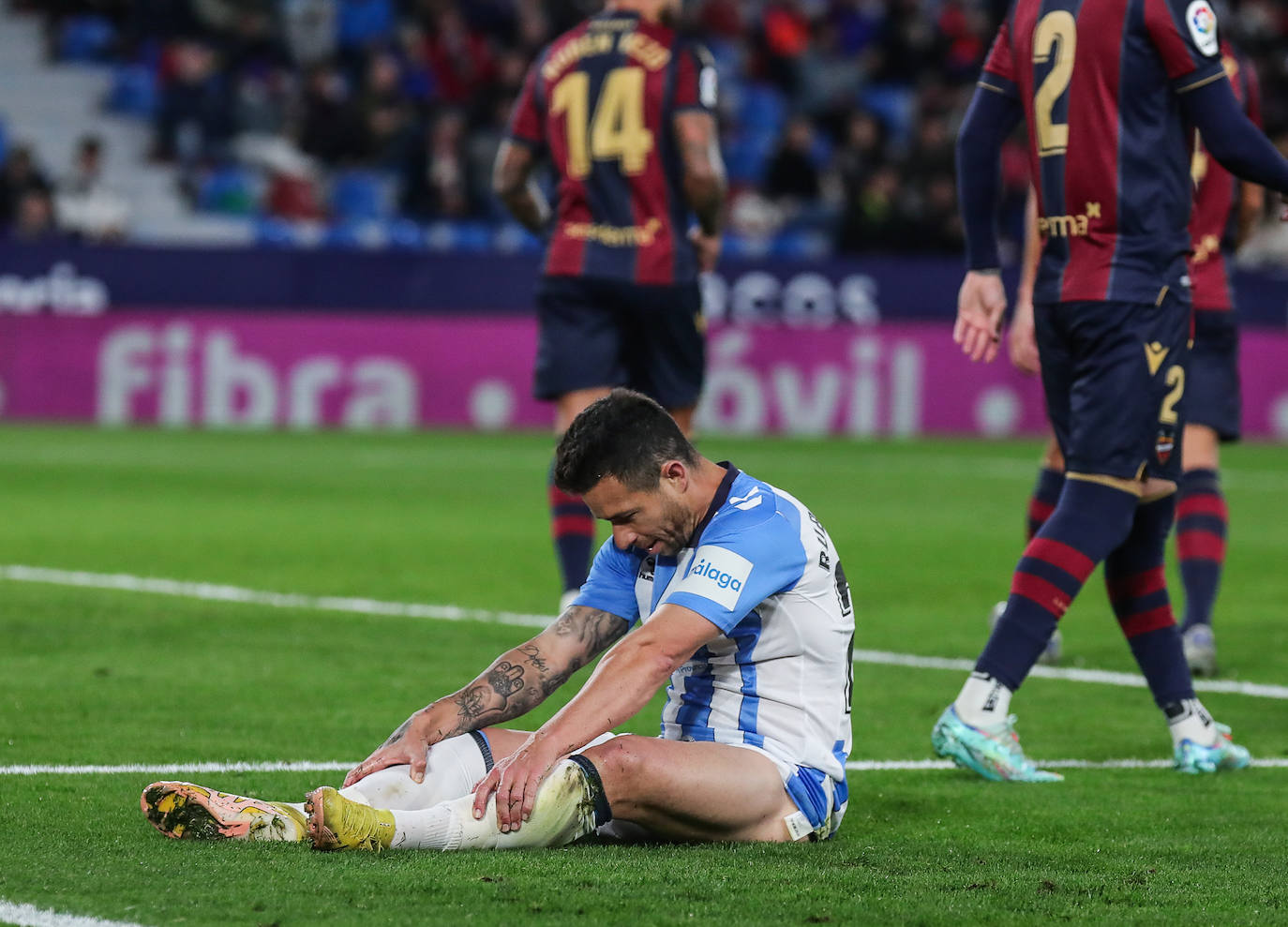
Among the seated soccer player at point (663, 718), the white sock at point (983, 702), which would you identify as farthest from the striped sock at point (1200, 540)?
the seated soccer player at point (663, 718)

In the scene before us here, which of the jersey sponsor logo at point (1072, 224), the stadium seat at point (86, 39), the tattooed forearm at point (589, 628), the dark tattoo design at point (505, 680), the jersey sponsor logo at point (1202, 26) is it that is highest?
the stadium seat at point (86, 39)

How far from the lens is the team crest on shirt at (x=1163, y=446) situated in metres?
5.19

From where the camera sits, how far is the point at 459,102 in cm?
2366

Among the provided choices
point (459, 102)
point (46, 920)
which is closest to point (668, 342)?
point (46, 920)

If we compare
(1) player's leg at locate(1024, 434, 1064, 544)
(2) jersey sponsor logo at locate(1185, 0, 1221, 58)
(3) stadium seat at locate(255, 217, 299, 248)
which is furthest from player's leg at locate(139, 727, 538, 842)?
(3) stadium seat at locate(255, 217, 299, 248)

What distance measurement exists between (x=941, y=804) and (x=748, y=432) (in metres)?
13.5

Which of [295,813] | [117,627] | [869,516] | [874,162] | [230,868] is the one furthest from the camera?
[874,162]

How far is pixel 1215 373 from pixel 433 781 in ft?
12.6

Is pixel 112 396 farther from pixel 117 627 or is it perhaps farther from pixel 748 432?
pixel 117 627

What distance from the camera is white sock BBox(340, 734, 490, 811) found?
421 centimetres

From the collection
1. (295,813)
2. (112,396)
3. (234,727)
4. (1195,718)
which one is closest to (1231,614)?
(1195,718)

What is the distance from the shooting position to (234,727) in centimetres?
553

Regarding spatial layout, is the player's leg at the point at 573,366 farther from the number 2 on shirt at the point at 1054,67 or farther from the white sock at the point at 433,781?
the white sock at the point at 433,781

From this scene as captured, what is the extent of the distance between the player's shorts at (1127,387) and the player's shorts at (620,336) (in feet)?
8.12
